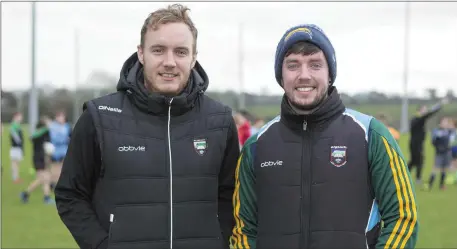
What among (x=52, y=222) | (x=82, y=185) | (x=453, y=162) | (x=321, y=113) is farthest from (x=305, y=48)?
(x=453, y=162)

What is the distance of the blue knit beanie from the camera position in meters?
2.85

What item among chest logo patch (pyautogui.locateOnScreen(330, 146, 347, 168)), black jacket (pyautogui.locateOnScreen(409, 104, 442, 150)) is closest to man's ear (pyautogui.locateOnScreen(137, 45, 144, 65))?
chest logo patch (pyautogui.locateOnScreen(330, 146, 347, 168))

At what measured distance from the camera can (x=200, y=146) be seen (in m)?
2.99

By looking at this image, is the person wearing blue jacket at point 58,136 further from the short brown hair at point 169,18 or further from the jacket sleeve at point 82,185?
the short brown hair at point 169,18

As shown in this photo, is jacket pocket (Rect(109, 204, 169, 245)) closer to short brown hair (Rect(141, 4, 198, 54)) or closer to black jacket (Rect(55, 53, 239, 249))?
black jacket (Rect(55, 53, 239, 249))

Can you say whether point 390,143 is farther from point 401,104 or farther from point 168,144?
point 401,104

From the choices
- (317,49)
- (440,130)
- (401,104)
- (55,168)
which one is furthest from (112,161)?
(401,104)

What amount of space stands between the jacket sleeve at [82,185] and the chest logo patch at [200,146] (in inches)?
19.8

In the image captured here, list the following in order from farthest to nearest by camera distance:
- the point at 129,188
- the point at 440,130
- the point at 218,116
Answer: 1. the point at 440,130
2. the point at 218,116
3. the point at 129,188

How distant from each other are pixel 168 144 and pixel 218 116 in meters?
0.36

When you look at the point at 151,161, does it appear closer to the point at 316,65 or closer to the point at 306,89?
the point at 306,89

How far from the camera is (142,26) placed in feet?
9.96

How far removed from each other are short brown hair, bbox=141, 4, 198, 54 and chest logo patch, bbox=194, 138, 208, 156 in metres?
0.50

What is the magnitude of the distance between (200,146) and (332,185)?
0.71 m
